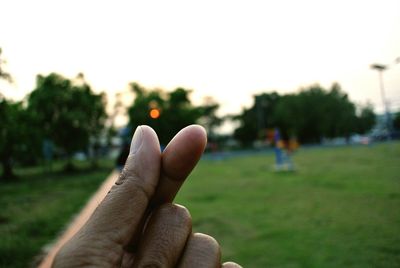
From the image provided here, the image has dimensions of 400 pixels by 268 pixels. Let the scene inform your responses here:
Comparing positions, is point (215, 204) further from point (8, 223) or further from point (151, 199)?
point (151, 199)

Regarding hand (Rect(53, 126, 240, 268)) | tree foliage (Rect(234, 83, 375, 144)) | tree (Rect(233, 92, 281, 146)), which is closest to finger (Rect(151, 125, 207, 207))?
hand (Rect(53, 126, 240, 268))

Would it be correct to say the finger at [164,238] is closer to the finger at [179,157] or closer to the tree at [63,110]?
the finger at [179,157]

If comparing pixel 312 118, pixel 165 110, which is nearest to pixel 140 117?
pixel 165 110

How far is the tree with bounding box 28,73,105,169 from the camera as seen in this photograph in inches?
1287

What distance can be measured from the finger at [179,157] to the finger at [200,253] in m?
0.19

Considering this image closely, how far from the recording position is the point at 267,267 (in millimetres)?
4188

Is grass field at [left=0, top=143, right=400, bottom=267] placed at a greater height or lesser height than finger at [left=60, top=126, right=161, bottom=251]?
lesser

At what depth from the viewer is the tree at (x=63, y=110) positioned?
3269cm

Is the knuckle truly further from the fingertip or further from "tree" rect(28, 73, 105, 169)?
"tree" rect(28, 73, 105, 169)

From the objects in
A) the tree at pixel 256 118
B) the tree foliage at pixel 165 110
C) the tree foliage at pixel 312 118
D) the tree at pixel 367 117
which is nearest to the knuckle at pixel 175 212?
the tree foliage at pixel 312 118

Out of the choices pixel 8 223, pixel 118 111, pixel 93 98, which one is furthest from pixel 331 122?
pixel 8 223

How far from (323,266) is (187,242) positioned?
3449 millimetres

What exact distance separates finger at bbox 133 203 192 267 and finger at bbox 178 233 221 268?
28 millimetres

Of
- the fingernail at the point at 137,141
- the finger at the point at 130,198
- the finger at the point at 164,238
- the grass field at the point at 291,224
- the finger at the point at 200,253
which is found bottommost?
the grass field at the point at 291,224
